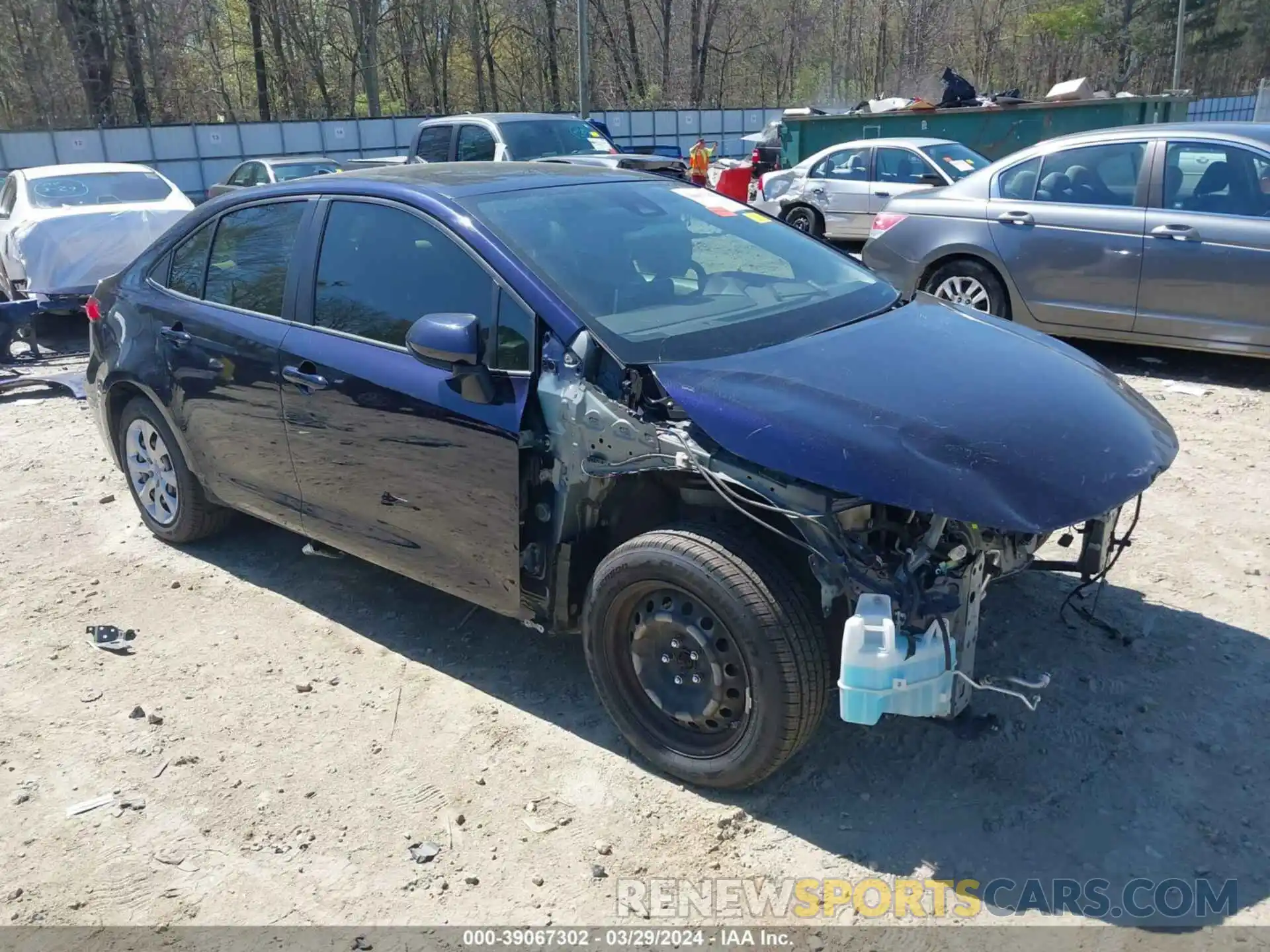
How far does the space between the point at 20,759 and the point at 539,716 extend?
5.89 feet

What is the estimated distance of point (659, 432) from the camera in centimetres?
310

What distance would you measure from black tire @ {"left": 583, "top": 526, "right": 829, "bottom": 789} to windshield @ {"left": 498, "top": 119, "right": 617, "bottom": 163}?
420 inches

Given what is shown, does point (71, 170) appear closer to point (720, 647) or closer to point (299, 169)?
point (299, 169)

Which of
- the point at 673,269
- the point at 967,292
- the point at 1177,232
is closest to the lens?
the point at 673,269

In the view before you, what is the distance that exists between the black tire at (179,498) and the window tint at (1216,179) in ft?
20.8

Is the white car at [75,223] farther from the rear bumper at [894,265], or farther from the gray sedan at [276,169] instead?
the rear bumper at [894,265]

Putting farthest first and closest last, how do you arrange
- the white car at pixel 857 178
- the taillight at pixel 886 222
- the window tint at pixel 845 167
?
the window tint at pixel 845 167, the white car at pixel 857 178, the taillight at pixel 886 222

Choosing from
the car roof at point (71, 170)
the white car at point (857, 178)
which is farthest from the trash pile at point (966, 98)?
the car roof at point (71, 170)

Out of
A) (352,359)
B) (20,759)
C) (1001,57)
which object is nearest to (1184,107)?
(352,359)

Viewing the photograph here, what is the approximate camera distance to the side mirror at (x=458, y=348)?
335cm

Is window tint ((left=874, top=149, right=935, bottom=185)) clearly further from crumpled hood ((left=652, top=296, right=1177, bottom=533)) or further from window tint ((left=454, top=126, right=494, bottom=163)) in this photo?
crumpled hood ((left=652, top=296, right=1177, bottom=533))

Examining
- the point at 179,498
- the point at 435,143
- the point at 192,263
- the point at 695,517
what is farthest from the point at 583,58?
the point at 695,517

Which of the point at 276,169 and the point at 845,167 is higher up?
the point at 276,169

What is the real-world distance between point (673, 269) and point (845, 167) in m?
11.2
